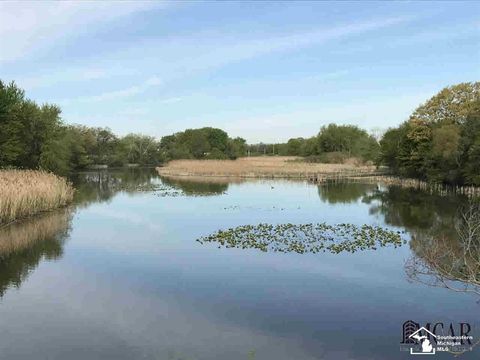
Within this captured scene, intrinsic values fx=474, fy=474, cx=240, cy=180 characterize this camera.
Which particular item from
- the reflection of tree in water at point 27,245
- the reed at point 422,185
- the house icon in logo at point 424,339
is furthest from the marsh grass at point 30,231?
the reed at point 422,185

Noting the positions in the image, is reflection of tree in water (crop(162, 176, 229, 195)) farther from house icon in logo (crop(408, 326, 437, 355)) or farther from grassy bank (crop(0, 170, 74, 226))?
house icon in logo (crop(408, 326, 437, 355))

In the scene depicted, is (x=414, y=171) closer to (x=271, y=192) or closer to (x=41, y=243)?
(x=271, y=192)

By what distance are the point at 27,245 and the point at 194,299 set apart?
8785mm

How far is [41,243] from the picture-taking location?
17.7 meters

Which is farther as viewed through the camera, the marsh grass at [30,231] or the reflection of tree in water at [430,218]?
the marsh grass at [30,231]

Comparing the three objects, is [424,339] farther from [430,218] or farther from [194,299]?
[430,218]

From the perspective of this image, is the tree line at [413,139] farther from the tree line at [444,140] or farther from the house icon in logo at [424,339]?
the house icon in logo at [424,339]

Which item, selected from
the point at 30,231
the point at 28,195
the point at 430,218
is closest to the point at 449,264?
the point at 430,218

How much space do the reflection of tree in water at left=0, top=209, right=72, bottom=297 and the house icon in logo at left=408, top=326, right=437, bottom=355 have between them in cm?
958

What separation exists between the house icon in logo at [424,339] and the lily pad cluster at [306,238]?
274 inches

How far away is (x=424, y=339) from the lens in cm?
892

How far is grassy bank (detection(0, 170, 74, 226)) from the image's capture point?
66.7 ft

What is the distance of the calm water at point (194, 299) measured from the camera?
859 centimetres

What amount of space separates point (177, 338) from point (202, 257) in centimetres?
677
